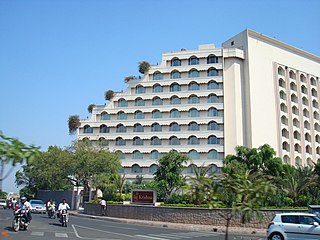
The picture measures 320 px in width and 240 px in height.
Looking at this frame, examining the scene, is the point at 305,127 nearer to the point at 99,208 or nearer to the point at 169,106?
the point at 169,106

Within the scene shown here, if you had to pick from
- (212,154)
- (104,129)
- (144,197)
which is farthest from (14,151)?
(104,129)

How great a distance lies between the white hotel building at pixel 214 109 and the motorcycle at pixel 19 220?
36788 mm

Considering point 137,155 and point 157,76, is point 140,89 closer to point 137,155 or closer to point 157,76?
point 157,76

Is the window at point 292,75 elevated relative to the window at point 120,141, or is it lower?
elevated

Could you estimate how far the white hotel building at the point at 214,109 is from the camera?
54.2 m

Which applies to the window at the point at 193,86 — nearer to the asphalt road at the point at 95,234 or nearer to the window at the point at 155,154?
the window at the point at 155,154

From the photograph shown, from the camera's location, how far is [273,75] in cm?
5712

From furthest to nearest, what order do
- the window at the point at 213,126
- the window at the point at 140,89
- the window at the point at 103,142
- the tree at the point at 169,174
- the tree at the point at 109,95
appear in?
the tree at the point at 109,95, the window at the point at 140,89, the window at the point at 213,126, the window at the point at 103,142, the tree at the point at 169,174

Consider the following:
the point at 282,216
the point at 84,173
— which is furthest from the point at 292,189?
the point at 84,173

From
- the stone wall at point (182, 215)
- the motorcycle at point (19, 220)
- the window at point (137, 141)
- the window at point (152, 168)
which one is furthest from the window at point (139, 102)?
the motorcycle at point (19, 220)

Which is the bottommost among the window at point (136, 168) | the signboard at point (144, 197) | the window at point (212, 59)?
the signboard at point (144, 197)

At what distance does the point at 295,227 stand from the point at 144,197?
17445mm

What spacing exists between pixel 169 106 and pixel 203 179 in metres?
50.2

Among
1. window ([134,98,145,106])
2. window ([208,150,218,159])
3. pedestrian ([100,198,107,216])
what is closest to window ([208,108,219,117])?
window ([208,150,218,159])
